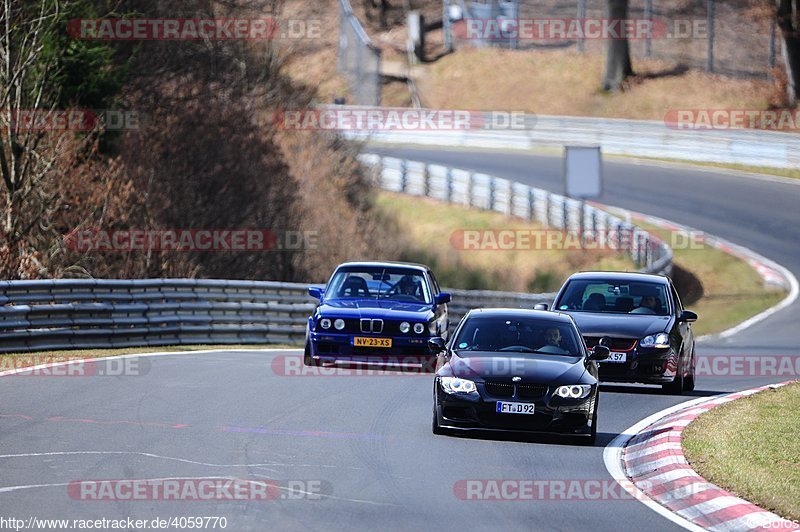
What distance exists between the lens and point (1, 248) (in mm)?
22781

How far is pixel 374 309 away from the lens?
1980 cm

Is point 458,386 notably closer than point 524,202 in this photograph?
Yes

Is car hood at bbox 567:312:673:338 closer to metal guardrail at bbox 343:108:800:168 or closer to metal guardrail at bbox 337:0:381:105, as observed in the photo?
metal guardrail at bbox 343:108:800:168

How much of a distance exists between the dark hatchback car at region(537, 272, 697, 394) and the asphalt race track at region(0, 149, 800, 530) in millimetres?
398

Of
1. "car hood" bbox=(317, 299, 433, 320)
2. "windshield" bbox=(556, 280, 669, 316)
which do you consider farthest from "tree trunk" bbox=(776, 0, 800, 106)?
"car hood" bbox=(317, 299, 433, 320)

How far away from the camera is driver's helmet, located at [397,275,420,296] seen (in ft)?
68.7

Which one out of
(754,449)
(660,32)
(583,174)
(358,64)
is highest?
(660,32)

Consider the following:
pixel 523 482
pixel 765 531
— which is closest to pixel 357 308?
pixel 523 482

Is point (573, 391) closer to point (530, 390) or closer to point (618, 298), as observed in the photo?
point (530, 390)

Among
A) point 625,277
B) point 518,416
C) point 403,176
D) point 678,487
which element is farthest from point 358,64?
point 678,487

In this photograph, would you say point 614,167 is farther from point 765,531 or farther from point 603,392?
point 765,531

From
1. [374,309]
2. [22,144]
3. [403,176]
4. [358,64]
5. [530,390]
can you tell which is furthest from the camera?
[358,64]

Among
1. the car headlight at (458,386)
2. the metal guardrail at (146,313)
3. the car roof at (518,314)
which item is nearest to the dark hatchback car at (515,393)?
the car headlight at (458,386)

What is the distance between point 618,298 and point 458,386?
6610mm
